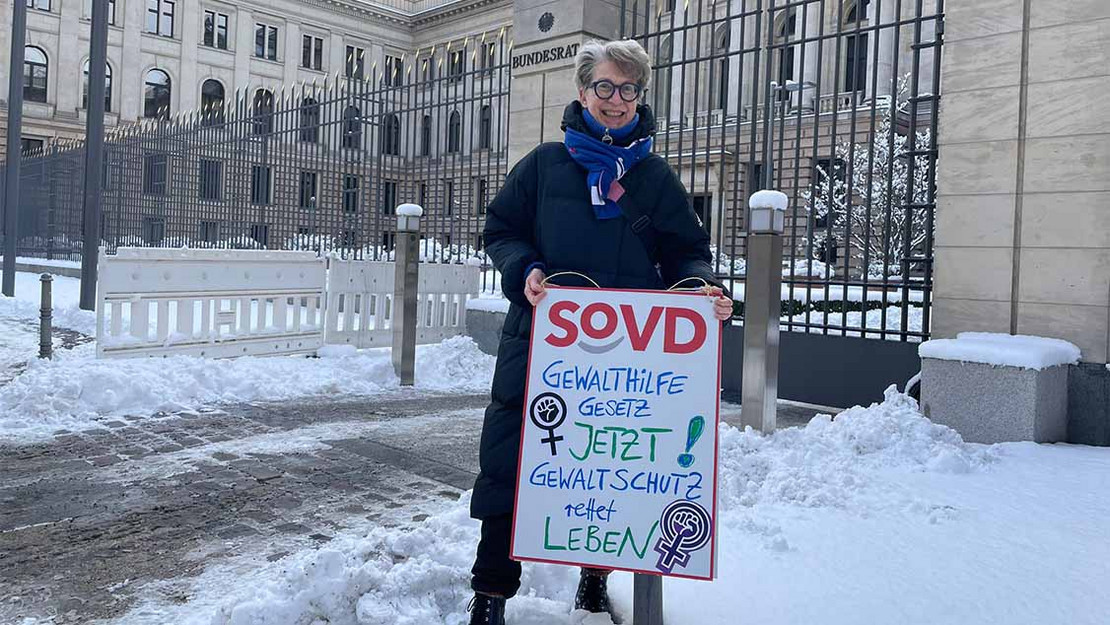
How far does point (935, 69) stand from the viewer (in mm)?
7215

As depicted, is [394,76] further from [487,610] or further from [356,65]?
[487,610]

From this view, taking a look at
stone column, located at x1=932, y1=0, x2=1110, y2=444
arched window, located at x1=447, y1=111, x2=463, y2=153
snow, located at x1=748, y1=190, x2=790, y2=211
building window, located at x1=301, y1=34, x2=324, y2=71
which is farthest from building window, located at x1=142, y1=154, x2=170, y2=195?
building window, located at x1=301, y1=34, x2=324, y2=71

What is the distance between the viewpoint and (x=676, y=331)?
285cm

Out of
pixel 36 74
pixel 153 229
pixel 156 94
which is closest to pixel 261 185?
pixel 153 229

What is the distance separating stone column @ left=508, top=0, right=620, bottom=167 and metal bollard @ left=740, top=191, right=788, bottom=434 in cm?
428

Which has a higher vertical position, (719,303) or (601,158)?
(601,158)

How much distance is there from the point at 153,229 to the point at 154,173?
4.08ft

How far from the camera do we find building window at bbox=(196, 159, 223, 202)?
669 inches

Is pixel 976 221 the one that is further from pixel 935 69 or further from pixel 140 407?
pixel 140 407

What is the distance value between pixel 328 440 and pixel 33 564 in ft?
8.66

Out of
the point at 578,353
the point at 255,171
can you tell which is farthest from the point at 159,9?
the point at 578,353

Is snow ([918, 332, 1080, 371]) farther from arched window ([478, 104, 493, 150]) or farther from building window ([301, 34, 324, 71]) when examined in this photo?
building window ([301, 34, 324, 71])

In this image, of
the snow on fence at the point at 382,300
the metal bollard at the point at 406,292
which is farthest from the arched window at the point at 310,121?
the metal bollard at the point at 406,292

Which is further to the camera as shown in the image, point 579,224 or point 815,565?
point 815,565
